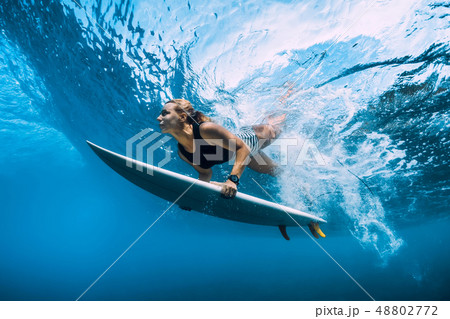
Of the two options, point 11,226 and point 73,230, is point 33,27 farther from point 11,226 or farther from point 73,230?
point 11,226

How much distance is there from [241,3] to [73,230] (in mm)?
99074

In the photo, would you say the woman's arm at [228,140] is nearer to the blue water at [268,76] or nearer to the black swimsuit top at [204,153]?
the black swimsuit top at [204,153]

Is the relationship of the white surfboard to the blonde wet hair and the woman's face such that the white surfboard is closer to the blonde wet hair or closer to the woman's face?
the woman's face

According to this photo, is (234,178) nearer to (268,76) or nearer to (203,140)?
(203,140)

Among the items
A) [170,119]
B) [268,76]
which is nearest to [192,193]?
[170,119]

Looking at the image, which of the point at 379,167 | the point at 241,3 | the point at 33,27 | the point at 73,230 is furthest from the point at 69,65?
the point at 73,230

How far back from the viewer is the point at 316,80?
5.64 metres

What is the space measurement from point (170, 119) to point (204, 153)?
2.64 ft

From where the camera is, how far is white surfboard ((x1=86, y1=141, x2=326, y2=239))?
2.81 m

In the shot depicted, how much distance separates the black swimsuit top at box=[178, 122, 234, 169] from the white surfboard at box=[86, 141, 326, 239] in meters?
0.61

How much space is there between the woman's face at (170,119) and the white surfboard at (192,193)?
0.63 m

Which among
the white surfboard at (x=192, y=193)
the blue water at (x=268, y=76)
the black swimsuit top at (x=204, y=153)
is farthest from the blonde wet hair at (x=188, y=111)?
the blue water at (x=268, y=76)

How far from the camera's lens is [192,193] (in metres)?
3.06

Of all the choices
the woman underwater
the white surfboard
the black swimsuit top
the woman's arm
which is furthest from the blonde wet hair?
the white surfboard
